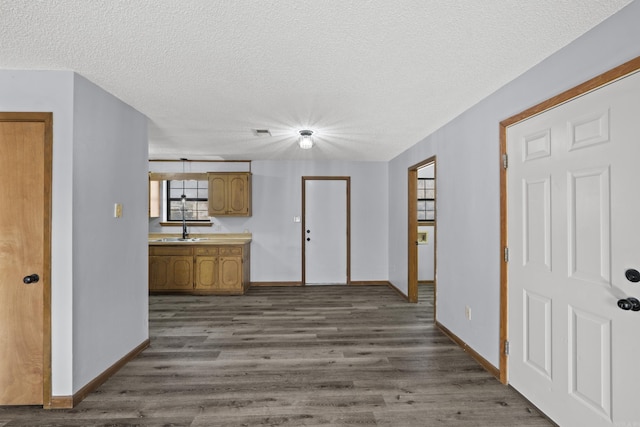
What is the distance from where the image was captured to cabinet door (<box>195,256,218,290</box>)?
4984 millimetres

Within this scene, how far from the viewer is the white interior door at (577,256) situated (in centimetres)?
150

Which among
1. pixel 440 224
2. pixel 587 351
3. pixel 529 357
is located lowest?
pixel 529 357

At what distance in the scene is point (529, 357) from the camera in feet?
7.09

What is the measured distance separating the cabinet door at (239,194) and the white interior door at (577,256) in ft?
13.5

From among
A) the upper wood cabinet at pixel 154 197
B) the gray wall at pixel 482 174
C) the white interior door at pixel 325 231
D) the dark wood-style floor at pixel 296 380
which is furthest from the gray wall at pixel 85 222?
the white interior door at pixel 325 231

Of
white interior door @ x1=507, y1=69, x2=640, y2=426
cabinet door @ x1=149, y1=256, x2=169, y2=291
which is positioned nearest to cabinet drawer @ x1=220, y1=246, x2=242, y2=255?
cabinet door @ x1=149, y1=256, x2=169, y2=291

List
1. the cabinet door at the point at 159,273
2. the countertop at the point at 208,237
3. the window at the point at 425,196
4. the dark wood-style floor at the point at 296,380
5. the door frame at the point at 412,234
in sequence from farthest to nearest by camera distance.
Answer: the window at the point at 425,196 → the countertop at the point at 208,237 → the cabinet door at the point at 159,273 → the door frame at the point at 412,234 → the dark wood-style floor at the point at 296,380

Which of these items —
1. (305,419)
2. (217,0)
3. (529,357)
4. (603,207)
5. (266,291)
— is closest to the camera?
(217,0)

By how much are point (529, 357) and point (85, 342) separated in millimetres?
3196

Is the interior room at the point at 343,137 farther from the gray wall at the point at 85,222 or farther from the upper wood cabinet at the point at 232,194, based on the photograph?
the upper wood cabinet at the point at 232,194

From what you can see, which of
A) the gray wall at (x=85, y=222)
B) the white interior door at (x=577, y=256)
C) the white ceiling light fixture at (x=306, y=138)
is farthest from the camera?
the white ceiling light fixture at (x=306, y=138)

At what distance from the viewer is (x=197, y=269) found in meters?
4.98

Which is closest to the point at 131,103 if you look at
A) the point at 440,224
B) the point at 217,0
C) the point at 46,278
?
the point at 46,278

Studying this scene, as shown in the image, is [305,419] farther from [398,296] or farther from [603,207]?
[398,296]
